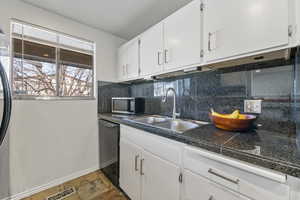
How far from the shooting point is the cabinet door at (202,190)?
2.30 ft

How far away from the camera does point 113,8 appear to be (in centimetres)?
163

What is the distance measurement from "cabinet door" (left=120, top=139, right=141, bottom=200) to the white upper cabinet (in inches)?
38.7

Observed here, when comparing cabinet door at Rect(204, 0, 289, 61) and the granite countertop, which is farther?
cabinet door at Rect(204, 0, 289, 61)

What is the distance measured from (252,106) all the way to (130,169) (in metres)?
1.30

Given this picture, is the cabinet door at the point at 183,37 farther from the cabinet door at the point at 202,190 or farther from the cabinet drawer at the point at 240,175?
the cabinet door at the point at 202,190

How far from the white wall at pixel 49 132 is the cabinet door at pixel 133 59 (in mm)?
468

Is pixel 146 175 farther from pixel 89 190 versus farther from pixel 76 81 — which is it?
pixel 76 81

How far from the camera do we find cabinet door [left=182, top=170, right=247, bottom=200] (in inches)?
27.6

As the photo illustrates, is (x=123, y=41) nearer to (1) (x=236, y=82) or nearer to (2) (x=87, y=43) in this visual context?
(2) (x=87, y=43)

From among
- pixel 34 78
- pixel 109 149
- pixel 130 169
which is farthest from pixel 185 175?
pixel 34 78

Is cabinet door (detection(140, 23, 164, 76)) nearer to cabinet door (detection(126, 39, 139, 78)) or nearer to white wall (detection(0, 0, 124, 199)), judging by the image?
cabinet door (detection(126, 39, 139, 78))

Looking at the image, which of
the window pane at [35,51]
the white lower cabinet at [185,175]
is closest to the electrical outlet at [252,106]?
the white lower cabinet at [185,175]

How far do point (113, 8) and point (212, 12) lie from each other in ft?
3.84

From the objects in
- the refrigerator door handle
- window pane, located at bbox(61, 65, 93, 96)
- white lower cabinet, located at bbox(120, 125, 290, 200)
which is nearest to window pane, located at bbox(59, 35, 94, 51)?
window pane, located at bbox(61, 65, 93, 96)
